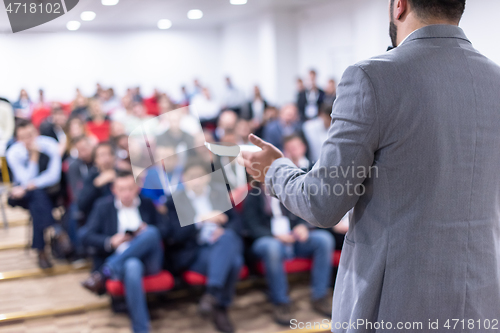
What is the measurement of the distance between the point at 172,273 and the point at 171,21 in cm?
950

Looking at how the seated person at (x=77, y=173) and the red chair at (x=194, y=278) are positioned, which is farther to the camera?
the seated person at (x=77, y=173)

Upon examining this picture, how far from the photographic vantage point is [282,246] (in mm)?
2766

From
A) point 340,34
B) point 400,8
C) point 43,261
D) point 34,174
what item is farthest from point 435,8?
point 340,34

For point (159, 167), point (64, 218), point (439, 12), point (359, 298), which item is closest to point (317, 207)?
point (359, 298)

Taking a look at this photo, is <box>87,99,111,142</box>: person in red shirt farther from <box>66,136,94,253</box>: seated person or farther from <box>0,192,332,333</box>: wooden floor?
<box>0,192,332,333</box>: wooden floor

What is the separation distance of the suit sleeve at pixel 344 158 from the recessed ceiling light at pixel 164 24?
10.9 m

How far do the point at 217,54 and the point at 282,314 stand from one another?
1135cm

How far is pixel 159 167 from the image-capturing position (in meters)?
1.28

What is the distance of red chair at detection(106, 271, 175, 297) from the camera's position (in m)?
2.59

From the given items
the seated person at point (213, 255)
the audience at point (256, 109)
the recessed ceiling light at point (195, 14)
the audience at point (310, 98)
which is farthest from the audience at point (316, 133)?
the recessed ceiling light at point (195, 14)

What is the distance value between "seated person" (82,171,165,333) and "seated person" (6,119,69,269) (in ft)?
3.11

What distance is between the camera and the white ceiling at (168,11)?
852cm


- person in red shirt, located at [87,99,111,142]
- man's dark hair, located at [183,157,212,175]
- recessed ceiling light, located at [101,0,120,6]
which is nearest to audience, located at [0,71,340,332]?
man's dark hair, located at [183,157,212,175]

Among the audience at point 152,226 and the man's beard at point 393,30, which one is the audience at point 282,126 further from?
the man's beard at point 393,30
